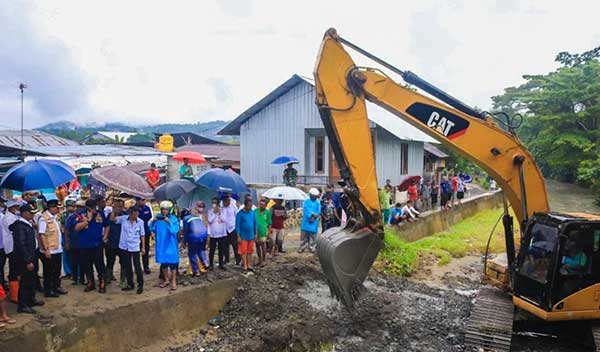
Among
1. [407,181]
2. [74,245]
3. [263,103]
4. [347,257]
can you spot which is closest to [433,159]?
[407,181]

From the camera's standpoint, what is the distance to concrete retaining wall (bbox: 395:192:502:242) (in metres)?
15.0

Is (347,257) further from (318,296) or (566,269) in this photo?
(566,269)

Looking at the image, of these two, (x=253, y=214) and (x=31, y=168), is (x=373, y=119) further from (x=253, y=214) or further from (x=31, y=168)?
(x=31, y=168)

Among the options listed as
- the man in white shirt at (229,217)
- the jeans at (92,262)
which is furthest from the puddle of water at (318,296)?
the jeans at (92,262)

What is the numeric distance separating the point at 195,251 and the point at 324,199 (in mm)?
4159

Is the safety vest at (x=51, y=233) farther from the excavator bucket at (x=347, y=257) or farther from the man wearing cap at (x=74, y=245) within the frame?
the excavator bucket at (x=347, y=257)

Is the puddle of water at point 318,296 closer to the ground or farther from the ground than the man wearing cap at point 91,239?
closer to the ground

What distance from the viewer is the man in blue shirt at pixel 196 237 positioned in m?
8.45

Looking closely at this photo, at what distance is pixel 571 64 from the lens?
30344mm

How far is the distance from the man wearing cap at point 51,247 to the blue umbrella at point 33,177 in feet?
2.25

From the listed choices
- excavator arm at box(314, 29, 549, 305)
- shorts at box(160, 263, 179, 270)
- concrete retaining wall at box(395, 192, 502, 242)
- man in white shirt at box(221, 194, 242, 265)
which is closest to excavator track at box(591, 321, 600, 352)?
excavator arm at box(314, 29, 549, 305)

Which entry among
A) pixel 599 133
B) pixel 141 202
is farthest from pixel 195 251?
pixel 599 133

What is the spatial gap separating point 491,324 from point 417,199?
10.5m

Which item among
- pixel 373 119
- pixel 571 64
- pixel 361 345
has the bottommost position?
pixel 361 345
